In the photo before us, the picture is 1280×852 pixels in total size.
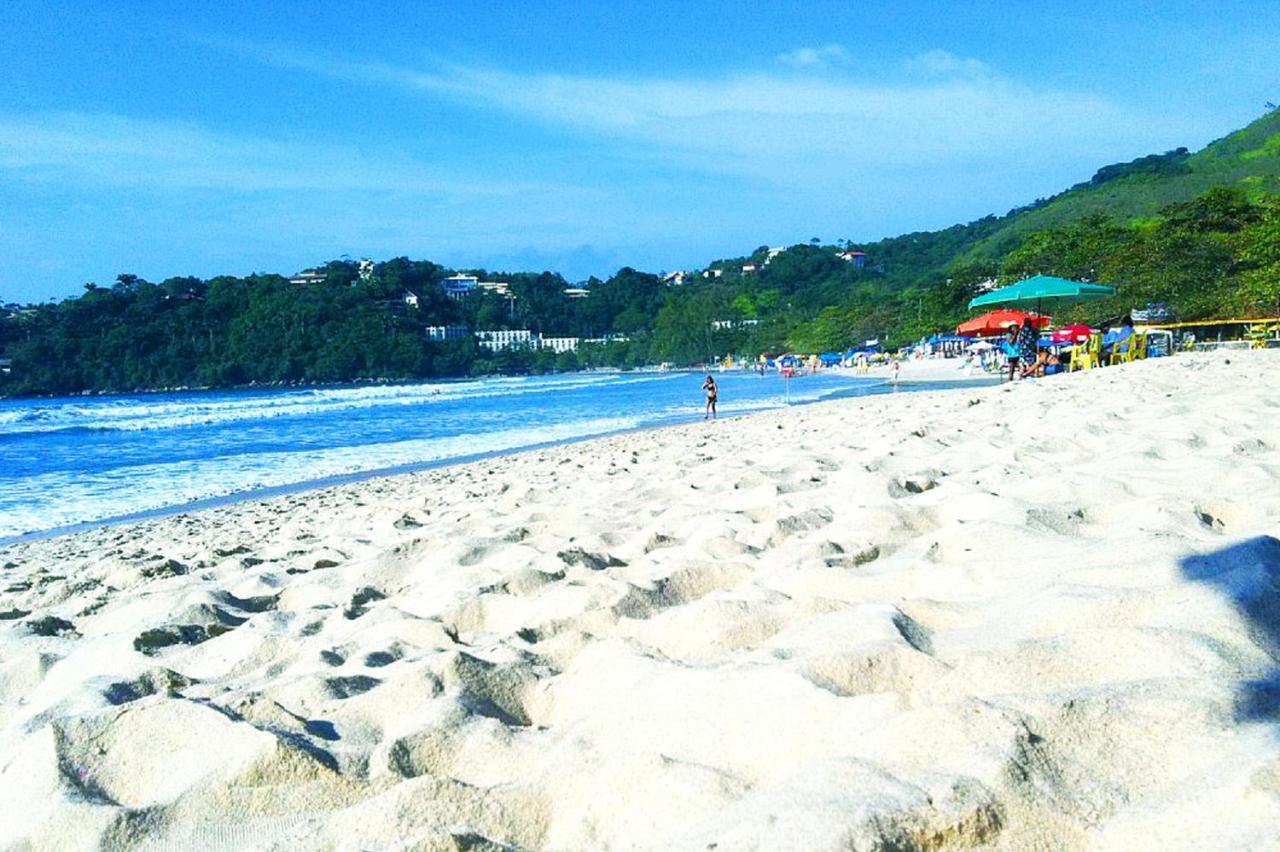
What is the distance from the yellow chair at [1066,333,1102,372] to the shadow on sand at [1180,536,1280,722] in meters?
16.4

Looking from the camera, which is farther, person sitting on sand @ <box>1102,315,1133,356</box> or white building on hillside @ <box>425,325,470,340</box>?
white building on hillside @ <box>425,325,470,340</box>

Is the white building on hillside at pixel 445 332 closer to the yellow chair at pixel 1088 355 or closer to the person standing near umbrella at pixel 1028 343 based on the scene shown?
the yellow chair at pixel 1088 355

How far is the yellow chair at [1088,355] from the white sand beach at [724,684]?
14.9 m

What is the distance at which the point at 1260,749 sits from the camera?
1.28 m

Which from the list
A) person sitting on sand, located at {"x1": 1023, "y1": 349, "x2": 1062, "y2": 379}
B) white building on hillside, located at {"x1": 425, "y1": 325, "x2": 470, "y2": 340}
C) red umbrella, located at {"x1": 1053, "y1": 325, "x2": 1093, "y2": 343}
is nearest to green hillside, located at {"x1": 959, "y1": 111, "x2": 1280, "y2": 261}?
red umbrella, located at {"x1": 1053, "y1": 325, "x2": 1093, "y2": 343}

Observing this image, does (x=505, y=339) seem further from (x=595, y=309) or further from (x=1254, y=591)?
(x=1254, y=591)

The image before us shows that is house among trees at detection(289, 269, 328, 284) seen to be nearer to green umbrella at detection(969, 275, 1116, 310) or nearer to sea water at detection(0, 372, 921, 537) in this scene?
sea water at detection(0, 372, 921, 537)

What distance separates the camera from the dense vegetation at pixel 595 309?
6981 cm

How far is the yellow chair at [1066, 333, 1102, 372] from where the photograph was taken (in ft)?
57.8

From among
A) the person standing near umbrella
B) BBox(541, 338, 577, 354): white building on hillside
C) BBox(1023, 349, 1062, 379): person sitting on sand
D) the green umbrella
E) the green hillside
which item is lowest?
BBox(541, 338, 577, 354): white building on hillside

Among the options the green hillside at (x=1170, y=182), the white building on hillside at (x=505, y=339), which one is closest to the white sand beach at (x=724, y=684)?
the green hillside at (x=1170, y=182)

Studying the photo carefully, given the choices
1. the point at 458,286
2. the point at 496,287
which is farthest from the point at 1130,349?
the point at 458,286

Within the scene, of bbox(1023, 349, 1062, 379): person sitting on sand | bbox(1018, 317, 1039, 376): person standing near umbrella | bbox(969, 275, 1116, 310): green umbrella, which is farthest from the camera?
bbox(1018, 317, 1039, 376): person standing near umbrella

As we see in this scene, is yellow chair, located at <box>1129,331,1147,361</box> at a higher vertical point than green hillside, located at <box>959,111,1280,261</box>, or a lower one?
lower
